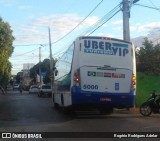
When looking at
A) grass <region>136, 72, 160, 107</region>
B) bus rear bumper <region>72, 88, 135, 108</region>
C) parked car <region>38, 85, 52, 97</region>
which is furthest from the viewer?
parked car <region>38, 85, 52, 97</region>

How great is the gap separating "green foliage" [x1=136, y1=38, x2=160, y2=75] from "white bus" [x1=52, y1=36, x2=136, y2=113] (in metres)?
18.1

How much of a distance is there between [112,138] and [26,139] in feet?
7.69

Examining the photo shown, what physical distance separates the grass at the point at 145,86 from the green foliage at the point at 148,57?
9.19 metres

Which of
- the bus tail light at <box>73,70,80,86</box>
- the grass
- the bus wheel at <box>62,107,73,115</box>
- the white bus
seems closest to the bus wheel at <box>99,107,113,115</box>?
the bus wheel at <box>62,107,73,115</box>

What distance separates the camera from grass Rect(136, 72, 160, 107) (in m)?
25.7

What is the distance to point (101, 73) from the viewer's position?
18.0 metres

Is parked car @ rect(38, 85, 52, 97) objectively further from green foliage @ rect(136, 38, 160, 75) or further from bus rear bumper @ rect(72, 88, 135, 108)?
bus rear bumper @ rect(72, 88, 135, 108)

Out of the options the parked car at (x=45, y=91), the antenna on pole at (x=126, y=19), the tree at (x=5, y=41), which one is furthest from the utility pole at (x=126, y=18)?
the tree at (x=5, y=41)

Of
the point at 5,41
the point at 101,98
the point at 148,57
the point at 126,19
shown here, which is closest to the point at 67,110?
the point at 101,98

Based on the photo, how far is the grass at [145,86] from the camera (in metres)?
25.7

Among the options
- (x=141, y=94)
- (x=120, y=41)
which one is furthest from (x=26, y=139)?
(x=141, y=94)

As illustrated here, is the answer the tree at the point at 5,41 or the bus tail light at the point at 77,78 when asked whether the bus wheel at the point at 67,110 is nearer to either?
the bus tail light at the point at 77,78

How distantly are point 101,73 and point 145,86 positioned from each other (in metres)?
9.06

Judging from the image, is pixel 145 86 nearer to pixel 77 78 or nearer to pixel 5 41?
pixel 77 78
